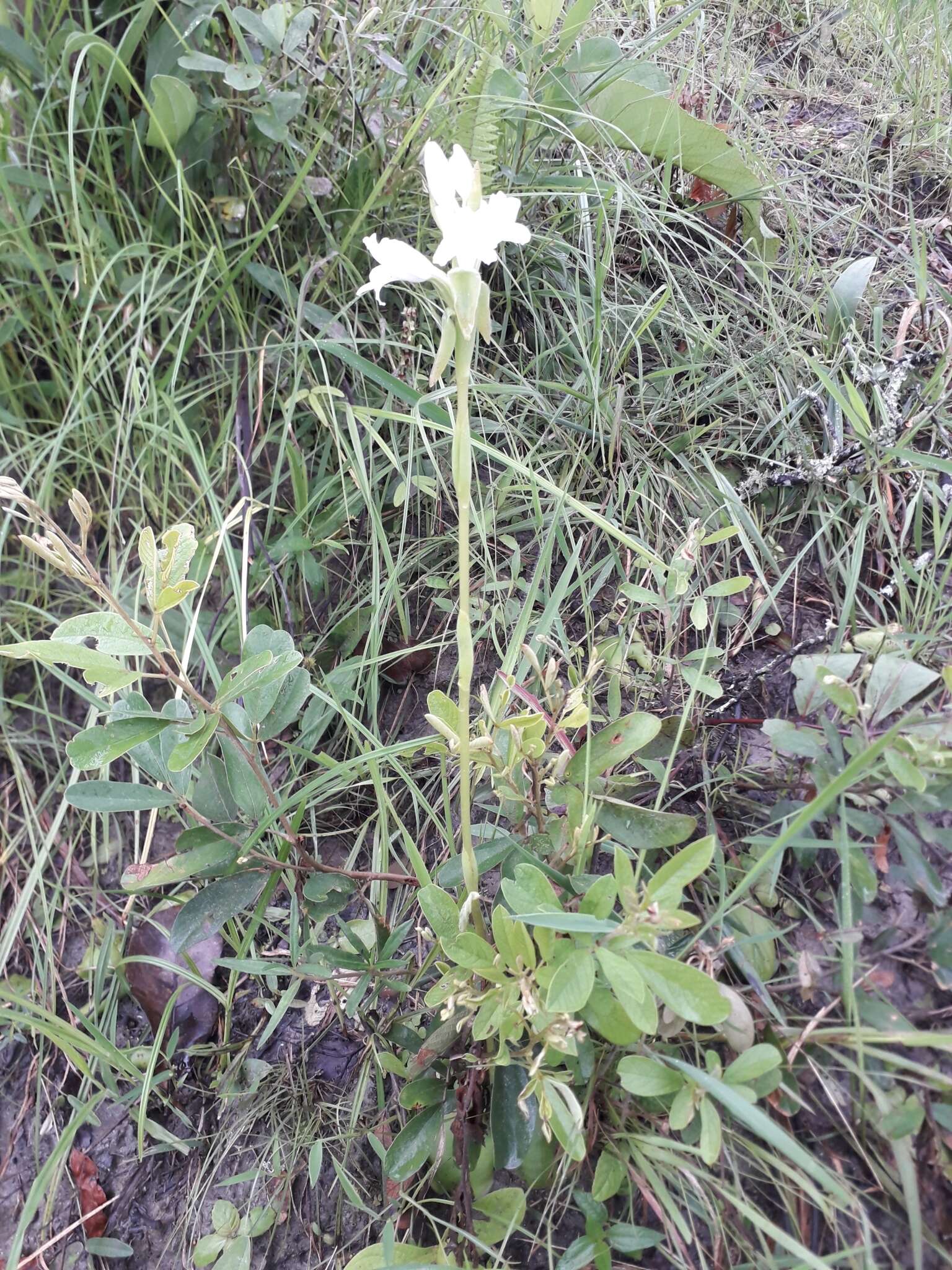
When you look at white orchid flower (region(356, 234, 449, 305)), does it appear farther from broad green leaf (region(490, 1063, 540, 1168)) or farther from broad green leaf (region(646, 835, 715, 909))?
broad green leaf (region(490, 1063, 540, 1168))

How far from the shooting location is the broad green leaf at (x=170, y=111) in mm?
1353

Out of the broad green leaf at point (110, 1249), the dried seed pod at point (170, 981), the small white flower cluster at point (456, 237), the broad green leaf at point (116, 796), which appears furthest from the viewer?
the dried seed pod at point (170, 981)

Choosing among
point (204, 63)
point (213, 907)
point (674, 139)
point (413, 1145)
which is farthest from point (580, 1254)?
point (204, 63)

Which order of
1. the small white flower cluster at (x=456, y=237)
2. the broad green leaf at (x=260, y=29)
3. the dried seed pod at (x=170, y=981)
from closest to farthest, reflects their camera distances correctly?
the small white flower cluster at (x=456, y=237) < the dried seed pod at (x=170, y=981) < the broad green leaf at (x=260, y=29)

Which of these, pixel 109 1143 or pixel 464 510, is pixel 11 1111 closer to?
pixel 109 1143

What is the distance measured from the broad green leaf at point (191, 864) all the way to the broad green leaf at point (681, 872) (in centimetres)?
52

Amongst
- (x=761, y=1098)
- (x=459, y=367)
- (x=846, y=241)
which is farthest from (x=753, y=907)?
(x=846, y=241)

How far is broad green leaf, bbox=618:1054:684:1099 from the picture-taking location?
0.74 m

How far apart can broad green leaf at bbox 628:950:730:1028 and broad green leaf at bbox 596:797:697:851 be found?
173 mm

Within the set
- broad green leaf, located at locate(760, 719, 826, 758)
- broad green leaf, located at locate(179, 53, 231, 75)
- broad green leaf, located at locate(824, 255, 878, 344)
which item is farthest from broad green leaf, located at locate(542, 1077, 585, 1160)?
broad green leaf, located at locate(179, 53, 231, 75)

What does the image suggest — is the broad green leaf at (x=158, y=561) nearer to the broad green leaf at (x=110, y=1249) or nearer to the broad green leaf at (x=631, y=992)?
the broad green leaf at (x=631, y=992)

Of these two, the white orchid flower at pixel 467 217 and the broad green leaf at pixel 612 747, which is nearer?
the white orchid flower at pixel 467 217

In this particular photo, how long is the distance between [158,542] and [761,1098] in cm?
145

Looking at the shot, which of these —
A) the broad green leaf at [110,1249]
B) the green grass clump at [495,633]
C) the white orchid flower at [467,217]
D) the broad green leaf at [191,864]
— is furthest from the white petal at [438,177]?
the broad green leaf at [110,1249]
